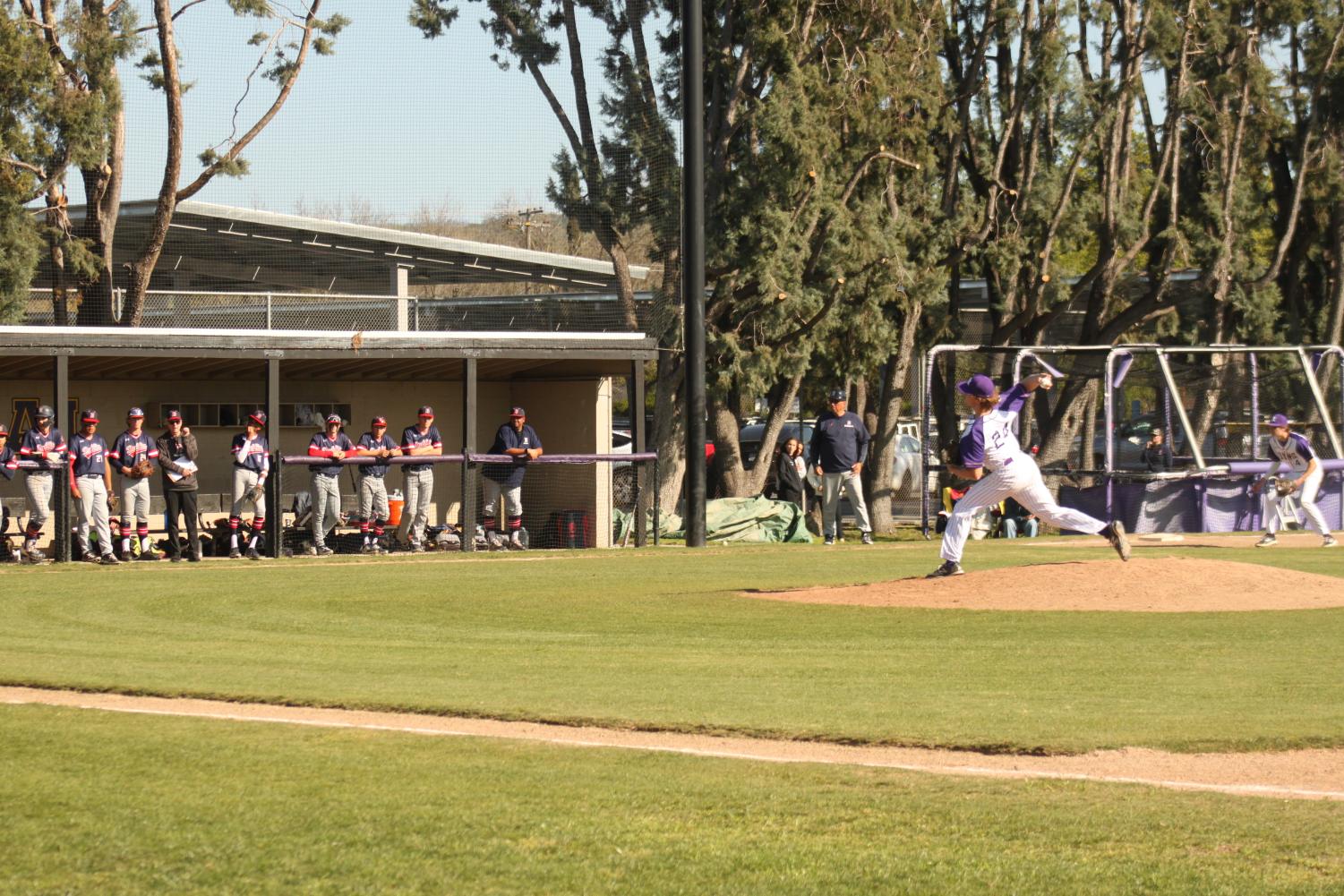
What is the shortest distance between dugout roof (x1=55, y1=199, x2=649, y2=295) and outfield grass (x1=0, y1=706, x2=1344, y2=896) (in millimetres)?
19723

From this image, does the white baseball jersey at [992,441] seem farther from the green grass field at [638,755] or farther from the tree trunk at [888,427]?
the tree trunk at [888,427]

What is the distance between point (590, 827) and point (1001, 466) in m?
8.10

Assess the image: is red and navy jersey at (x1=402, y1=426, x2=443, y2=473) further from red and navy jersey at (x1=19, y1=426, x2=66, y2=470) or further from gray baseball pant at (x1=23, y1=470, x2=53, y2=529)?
gray baseball pant at (x1=23, y1=470, x2=53, y2=529)

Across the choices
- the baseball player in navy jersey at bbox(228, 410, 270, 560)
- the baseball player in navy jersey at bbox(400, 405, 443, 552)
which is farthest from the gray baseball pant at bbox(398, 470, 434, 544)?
the baseball player in navy jersey at bbox(228, 410, 270, 560)

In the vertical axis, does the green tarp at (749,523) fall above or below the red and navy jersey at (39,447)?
below

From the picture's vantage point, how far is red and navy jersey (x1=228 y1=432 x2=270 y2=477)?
1975 centimetres

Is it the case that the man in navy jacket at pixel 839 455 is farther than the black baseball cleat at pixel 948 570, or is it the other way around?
the man in navy jacket at pixel 839 455

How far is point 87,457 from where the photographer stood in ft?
60.6

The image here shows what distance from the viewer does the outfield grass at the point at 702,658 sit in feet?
26.8

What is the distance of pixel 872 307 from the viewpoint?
27328mm

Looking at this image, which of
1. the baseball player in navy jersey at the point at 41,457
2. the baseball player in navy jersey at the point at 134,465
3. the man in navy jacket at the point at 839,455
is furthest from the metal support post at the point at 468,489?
the baseball player in navy jersey at the point at 41,457

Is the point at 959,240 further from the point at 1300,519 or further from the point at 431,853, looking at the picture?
the point at 431,853

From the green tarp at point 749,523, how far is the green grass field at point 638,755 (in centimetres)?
956

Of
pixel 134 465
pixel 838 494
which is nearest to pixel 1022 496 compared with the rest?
pixel 838 494
